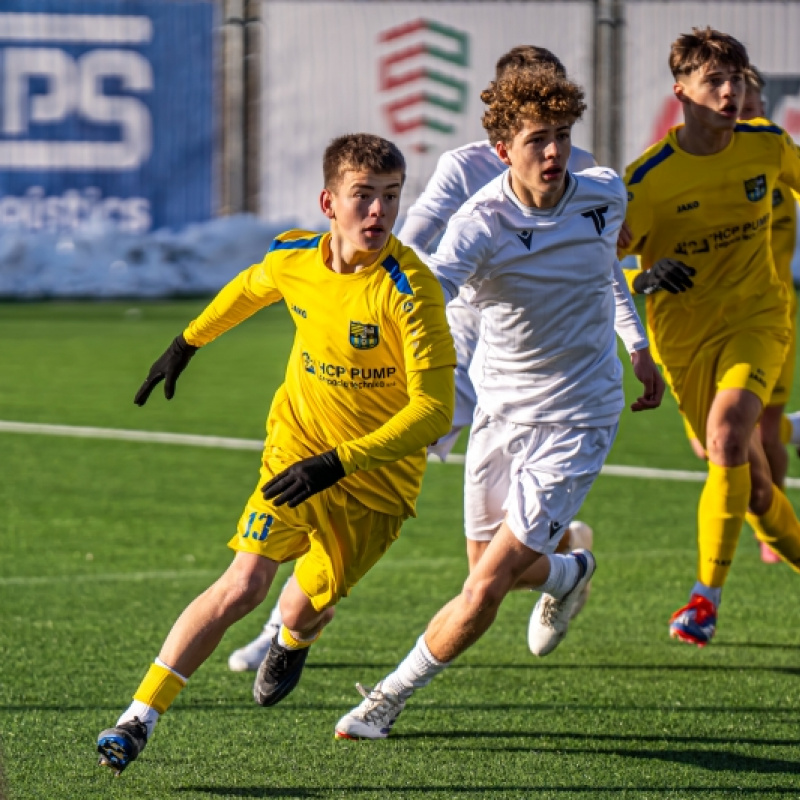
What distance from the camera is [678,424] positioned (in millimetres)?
13336

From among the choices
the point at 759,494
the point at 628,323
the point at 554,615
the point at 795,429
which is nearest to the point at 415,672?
the point at 554,615

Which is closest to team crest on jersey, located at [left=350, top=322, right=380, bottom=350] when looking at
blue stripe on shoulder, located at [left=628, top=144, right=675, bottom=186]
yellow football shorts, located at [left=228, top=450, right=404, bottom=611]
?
yellow football shorts, located at [left=228, top=450, right=404, bottom=611]

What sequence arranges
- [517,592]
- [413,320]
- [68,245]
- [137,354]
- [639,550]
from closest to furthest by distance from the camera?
[413,320]
[517,592]
[639,550]
[137,354]
[68,245]

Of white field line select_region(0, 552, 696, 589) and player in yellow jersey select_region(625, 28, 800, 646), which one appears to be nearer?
player in yellow jersey select_region(625, 28, 800, 646)

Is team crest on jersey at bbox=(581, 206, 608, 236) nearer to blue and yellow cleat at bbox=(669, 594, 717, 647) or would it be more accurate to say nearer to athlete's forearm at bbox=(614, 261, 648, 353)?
athlete's forearm at bbox=(614, 261, 648, 353)

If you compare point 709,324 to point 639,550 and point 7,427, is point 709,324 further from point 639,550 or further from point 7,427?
point 7,427

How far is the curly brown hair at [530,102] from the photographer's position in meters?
5.18

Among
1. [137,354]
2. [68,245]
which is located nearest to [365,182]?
[137,354]

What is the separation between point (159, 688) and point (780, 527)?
129 inches

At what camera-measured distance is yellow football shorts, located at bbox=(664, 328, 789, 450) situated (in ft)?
22.5

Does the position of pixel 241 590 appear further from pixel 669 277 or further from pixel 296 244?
pixel 669 277

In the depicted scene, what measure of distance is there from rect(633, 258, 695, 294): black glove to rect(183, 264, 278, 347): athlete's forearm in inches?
69.7

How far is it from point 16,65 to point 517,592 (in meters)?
19.3

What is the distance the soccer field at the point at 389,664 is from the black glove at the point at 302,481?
88 centimetres
